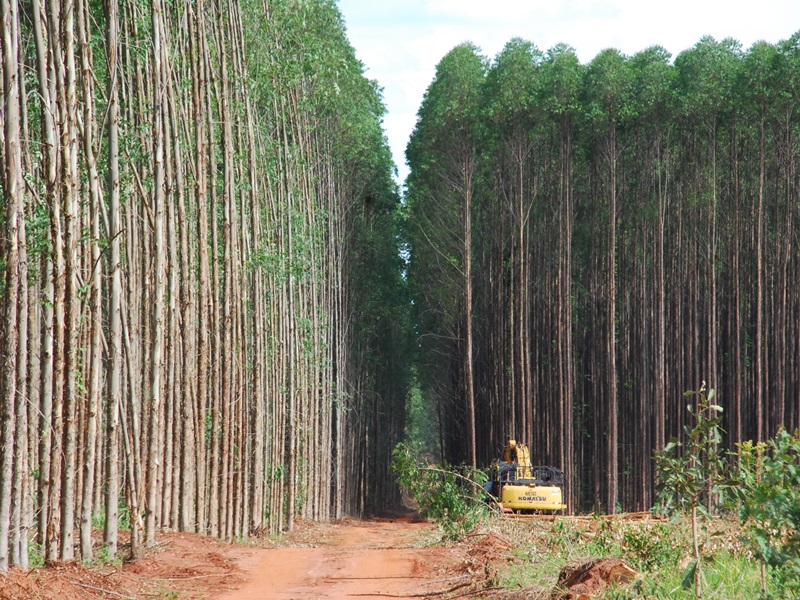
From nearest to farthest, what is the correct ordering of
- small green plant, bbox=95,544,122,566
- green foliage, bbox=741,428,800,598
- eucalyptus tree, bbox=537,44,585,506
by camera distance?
green foliage, bbox=741,428,800,598 < small green plant, bbox=95,544,122,566 < eucalyptus tree, bbox=537,44,585,506

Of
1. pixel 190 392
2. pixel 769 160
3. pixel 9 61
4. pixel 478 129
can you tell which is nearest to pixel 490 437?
pixel 478 129

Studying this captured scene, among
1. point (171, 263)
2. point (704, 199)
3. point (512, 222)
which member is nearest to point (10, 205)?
point (171, 263)

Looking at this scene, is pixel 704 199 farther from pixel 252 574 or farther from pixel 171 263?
pixel 252 574

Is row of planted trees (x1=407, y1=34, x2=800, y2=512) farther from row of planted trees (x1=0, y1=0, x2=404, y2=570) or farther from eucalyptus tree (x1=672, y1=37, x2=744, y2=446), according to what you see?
row of planted trees (x1=0, y1=0, x2=404, y2=570)

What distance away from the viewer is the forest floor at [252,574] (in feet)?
26.6

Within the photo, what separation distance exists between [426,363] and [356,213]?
1039cm

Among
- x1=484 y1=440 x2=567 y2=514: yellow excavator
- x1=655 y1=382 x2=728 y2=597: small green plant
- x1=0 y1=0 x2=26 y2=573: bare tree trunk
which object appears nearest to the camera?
x1=655 y1=382 x2=728 y2=597: small green plant

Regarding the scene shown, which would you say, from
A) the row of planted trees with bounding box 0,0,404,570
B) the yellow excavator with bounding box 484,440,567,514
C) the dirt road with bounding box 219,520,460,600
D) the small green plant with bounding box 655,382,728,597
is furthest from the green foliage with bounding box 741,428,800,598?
the yellow excavator with bounding box 484,440,567,514

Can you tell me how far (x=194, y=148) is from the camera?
1449 centimetres

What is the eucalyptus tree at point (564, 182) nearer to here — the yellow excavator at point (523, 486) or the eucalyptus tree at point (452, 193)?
the eucalyptus tree at point (452, 193)

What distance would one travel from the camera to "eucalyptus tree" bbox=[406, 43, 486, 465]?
84.4ft

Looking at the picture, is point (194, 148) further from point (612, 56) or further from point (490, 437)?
point (490, 437)

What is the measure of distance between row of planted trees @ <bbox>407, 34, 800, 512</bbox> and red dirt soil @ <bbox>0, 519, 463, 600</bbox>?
42.4 ft

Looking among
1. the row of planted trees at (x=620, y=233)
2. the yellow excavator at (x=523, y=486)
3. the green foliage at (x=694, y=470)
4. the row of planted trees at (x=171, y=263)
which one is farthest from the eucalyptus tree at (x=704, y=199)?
the green foliage at (x=694, y=470)
